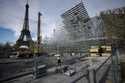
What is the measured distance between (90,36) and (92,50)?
2617 millimetres

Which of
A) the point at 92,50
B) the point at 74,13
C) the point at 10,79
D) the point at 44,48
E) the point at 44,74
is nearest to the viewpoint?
the point at 10,79

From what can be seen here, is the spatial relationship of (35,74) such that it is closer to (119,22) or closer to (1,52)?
(1,52)

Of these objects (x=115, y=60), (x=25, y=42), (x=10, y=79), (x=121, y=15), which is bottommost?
(x=10, y=79)

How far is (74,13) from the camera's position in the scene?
426 inches

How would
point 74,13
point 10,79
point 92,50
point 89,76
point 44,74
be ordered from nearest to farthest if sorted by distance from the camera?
point 89,76 < point 10,79 < point 44,74 < point 92,50 < point 74,13

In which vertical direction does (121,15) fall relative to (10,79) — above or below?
above

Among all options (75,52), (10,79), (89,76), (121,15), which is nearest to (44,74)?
(10,79)

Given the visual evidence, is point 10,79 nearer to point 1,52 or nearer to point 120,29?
point 1,52

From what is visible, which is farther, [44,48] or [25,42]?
[25,42]

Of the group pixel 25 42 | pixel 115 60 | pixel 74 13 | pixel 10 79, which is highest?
pixel 74 13

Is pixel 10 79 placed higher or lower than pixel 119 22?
lower

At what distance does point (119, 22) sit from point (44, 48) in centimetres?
789

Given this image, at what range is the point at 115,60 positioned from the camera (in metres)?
1.99

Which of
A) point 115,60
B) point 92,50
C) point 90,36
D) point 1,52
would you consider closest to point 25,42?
point 1,52
